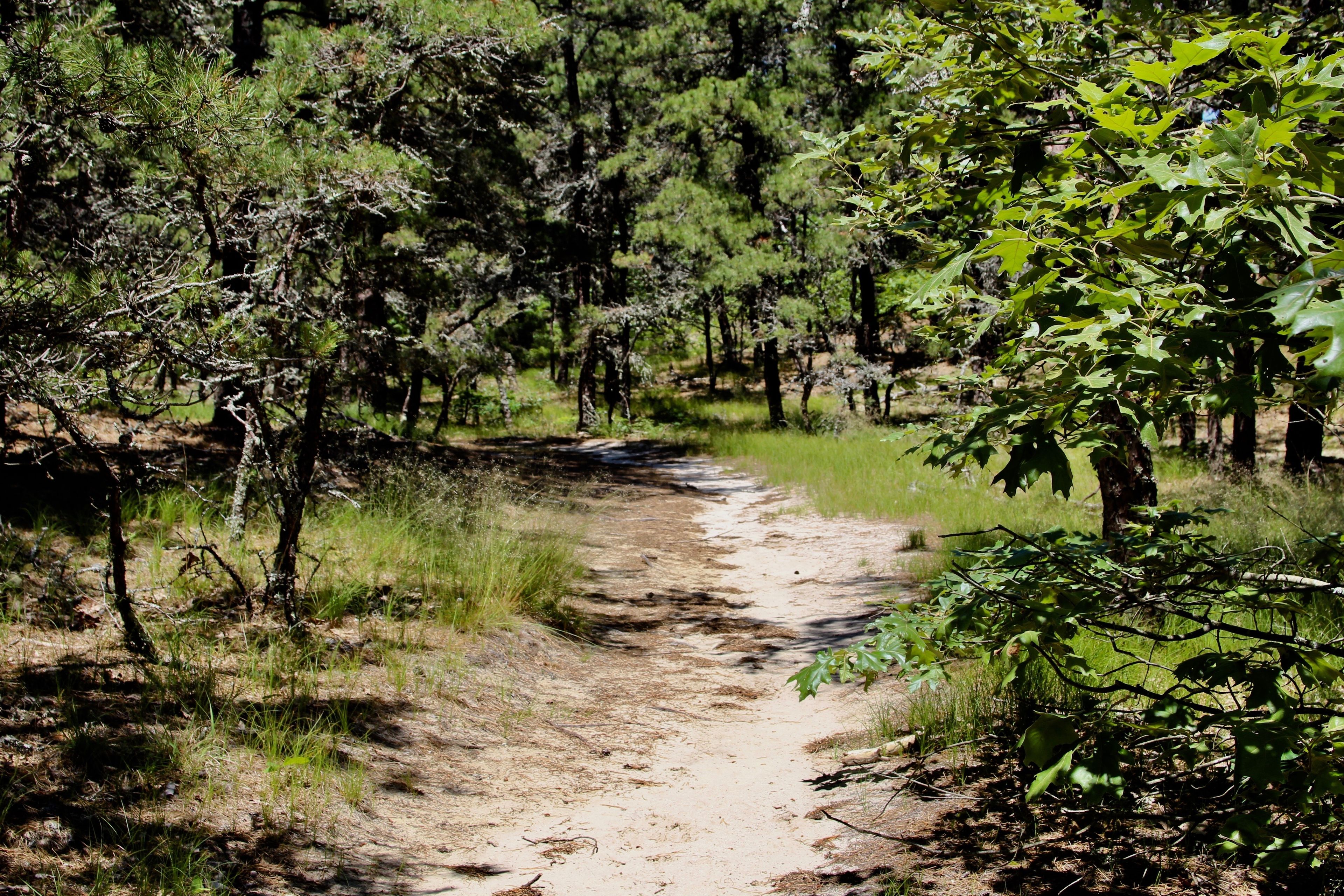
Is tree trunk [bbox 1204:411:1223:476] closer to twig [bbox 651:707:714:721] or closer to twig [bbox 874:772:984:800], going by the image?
twig [bbox 651:707:714:721]

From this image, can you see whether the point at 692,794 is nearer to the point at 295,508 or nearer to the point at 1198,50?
the point at 295,508

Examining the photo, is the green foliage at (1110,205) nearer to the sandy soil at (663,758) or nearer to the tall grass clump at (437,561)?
the sandy soil at (663,758)

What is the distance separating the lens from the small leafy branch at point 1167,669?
1.89 metres

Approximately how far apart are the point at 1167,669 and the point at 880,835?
1334 millimetres

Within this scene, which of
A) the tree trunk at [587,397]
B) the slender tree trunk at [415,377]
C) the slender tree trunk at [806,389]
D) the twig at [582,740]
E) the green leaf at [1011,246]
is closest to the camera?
the green leaf at [1011,246]

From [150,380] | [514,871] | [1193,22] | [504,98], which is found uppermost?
[504,98]

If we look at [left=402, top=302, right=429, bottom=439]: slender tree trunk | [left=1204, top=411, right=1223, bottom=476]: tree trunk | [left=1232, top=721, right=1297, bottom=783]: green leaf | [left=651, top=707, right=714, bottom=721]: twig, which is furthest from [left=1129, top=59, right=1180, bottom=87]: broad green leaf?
[left=402, top=302, right=429, bottom=439]: slender tree trunk

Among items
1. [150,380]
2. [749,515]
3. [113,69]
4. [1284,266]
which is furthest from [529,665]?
[749,515]

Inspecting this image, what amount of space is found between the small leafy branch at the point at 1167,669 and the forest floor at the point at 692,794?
1.20 feet

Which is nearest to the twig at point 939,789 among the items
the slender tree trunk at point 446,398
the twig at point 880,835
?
the twig at point 880,835

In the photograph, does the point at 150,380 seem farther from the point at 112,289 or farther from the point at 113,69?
the point at 113,69

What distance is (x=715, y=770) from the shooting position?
163 inches

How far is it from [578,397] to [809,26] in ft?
32.5

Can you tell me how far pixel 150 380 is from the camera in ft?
17.3
